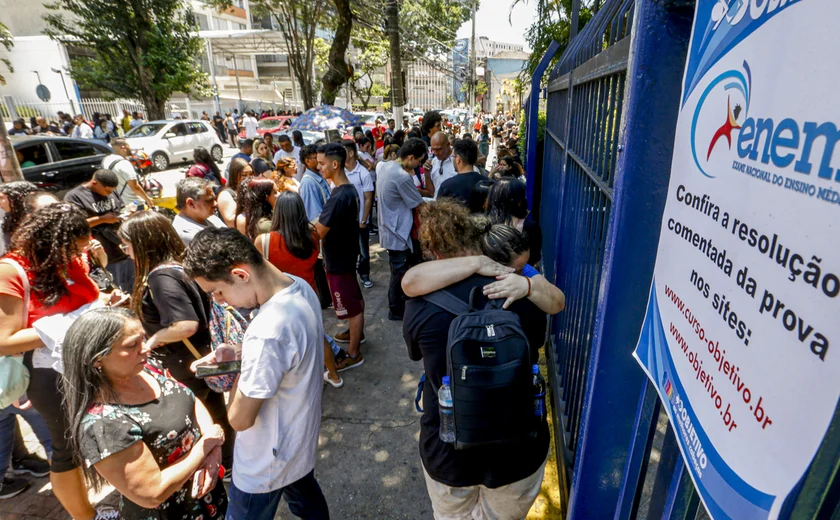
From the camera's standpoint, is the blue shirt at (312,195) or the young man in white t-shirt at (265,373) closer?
the young man in white t-shirt at (265,373)

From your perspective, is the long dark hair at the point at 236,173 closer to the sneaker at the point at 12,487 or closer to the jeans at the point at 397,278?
the jeans at the point at 397,278

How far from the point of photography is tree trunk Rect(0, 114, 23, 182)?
11.4 feet

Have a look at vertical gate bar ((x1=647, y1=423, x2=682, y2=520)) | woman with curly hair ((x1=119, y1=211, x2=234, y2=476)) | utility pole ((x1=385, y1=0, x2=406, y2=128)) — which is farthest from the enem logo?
utility pole ((x1=385, y1=0, x2=406, y2=128))

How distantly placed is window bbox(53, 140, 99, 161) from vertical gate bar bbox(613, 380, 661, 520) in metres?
10.8

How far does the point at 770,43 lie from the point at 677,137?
0.40 m

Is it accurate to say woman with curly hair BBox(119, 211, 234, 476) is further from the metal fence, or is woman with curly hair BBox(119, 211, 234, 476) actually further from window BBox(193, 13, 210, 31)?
window BBox(193, 13, 210, 31)

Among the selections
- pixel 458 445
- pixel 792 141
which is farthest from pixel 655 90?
pixel 458 445

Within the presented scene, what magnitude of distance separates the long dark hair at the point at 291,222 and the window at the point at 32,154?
7.71 metres

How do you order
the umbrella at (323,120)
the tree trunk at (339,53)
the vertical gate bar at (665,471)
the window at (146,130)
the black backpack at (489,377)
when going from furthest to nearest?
1. the window at (146,130)
2. the tree trunk at (339,53)
3. the umbrella at (323,120)
4. the black backpack at (489,377)
5. the vertical gate bar at (665,471)

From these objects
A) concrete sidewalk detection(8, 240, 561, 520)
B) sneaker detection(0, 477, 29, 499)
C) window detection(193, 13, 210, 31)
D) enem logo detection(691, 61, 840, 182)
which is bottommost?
concrete sidewalk detection(8, 240, 561, 520)

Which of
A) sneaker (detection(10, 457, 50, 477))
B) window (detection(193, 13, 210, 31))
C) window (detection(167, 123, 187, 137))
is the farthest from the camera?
window (detection(193, 13, 210, 31))

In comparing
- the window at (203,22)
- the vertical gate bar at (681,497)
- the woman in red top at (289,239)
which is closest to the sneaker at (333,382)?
the woman in red top at (289,239)

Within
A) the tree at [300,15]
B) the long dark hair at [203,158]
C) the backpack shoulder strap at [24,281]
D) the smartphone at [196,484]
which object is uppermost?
the tree at [300,15]

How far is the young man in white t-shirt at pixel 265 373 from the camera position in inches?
69.0
